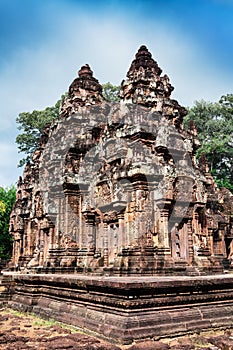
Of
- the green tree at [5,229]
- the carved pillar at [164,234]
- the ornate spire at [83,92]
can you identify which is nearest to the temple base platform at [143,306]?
the carved pillar at [164,234]

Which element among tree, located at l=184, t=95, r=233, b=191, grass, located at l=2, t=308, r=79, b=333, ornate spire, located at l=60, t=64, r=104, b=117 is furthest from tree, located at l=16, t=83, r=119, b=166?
grass, located at l=2, t=308, r=79, b=333

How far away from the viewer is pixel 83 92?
13477 millimetres

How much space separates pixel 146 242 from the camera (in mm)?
8539

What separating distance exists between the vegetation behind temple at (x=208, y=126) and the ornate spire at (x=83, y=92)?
12708 mm

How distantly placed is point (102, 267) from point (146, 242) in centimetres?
175

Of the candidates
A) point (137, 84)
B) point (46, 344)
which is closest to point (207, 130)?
→ point (137, 84)

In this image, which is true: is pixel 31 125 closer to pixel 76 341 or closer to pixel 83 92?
pixel 83 92

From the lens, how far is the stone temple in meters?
5.83

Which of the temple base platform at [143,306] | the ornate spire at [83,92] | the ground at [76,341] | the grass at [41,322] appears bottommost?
the grass at [41,322]

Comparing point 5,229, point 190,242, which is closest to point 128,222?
point 190,242

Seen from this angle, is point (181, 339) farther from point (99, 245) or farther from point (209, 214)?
point (209, 214)

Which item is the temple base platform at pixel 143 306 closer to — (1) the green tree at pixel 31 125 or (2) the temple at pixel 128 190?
(2) the temple at pixel 128 190

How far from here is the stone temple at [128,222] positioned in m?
5.83

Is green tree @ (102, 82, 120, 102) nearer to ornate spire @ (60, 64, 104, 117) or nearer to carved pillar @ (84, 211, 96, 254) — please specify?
ornate spire @ (60, 64, 104, 117)
